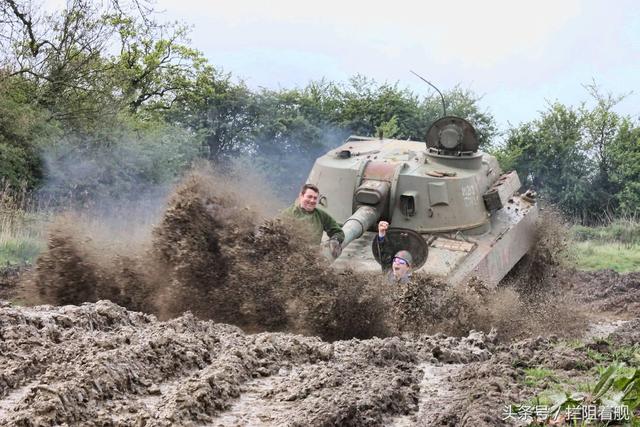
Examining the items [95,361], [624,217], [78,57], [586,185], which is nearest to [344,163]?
[95,361]

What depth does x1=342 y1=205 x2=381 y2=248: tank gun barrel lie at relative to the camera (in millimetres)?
12141

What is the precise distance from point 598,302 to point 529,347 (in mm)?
8081

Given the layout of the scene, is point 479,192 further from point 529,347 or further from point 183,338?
point 183,338

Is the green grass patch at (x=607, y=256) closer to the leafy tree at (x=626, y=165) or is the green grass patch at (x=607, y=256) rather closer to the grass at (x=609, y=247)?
the grass at (x=609, y=247)

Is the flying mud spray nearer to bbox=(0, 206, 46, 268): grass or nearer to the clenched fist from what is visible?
the clenched fist

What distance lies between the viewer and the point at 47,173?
70.1 feet

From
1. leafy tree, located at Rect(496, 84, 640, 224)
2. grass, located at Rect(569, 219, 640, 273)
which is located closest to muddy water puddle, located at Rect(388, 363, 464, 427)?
grass, located at Rect(569, 219, 640, 273)

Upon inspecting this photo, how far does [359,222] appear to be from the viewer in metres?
12.5

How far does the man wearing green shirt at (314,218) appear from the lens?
428 inches

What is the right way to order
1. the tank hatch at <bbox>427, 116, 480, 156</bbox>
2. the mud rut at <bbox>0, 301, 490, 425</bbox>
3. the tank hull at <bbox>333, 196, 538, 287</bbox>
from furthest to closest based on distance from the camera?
the tank hatch at <bbox>427, 116, 480, 156</bbox> < the tank hull at <bbox>333, 196, 538, 287</bbox> < the mud rut at <bbox>0, 301, 490, 425</bbox>

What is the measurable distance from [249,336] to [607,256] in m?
16.2

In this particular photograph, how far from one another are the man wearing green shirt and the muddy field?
0.31m

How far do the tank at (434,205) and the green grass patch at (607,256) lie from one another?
755cm

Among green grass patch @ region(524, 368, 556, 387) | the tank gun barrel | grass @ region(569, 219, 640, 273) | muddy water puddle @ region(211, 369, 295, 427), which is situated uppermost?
muddy water puddle @ region(211, 369, 295, 427)
